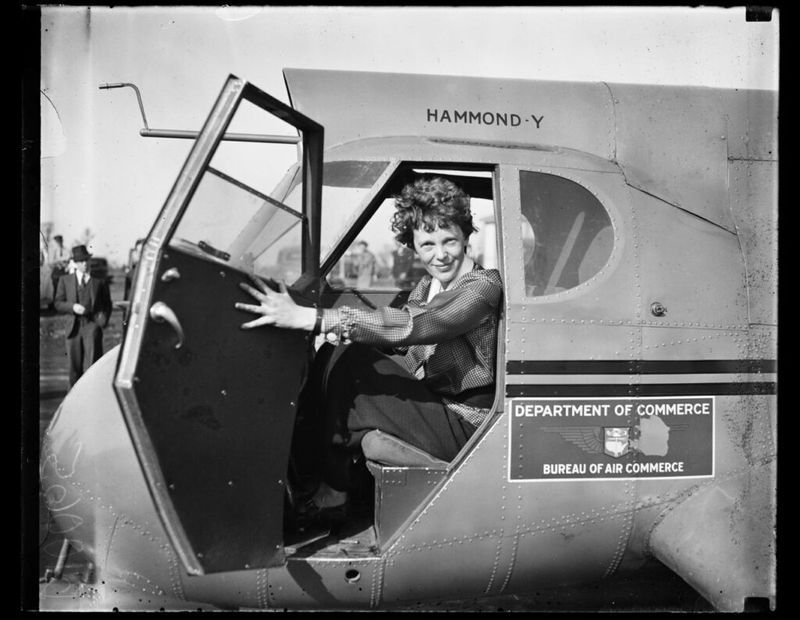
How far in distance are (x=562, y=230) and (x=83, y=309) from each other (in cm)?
552

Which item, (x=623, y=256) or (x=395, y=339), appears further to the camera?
(x=623, y=256)

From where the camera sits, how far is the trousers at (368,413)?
9.94 feet

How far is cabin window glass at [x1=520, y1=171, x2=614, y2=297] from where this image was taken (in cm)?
314

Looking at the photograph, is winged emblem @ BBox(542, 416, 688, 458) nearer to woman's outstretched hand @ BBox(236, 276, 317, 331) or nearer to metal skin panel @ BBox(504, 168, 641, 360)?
metal skin panel @ BBox(504, 168, 641, 360)

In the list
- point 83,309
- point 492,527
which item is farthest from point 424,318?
point 83,309

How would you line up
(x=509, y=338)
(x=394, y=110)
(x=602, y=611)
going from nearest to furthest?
(x=509, y=338) < (x=602, y=611) < (x=394, y=110)

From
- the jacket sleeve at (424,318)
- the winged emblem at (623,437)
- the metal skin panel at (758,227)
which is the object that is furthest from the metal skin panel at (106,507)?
the metal skin panel at (758,227)

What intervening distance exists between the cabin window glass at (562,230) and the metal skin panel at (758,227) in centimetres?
72

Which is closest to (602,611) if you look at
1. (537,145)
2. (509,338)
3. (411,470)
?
(411,470)

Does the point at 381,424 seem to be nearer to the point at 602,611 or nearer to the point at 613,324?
the point at 613,324

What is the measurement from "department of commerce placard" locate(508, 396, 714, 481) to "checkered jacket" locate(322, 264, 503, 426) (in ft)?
0.84

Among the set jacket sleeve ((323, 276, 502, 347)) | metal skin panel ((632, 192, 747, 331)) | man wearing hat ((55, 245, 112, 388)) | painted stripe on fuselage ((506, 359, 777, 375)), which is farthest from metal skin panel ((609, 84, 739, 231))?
man wearing hat ((55, 245, 112, 388))

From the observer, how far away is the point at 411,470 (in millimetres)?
2945
